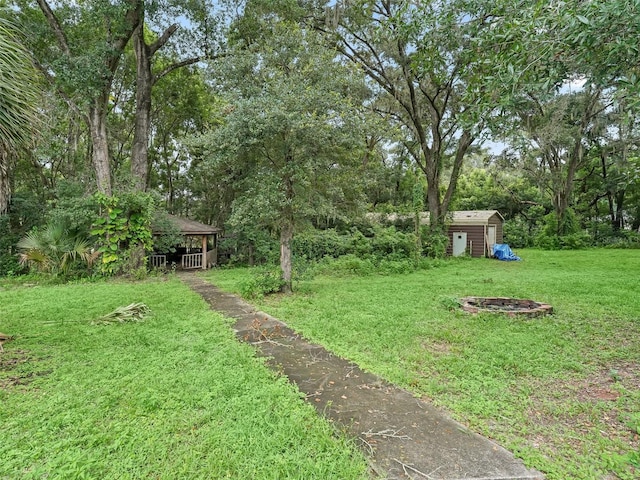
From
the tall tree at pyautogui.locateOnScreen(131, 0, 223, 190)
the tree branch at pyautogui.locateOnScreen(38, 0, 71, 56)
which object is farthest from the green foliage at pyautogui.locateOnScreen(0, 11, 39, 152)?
the tree branch at pyautogui.locateOnScreen(38, 0, 71, 56)

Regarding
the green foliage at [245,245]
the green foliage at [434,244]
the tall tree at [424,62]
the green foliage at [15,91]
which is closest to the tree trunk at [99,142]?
the green foliage at [245,245]

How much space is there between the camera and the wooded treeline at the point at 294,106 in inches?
126

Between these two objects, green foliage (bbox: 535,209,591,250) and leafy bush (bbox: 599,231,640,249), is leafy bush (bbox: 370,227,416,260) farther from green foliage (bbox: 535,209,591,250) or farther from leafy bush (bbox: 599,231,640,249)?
leafy bush (bbox: 599,231,640,249)

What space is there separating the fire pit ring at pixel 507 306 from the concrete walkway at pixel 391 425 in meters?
3.32

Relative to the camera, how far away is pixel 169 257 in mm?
16094

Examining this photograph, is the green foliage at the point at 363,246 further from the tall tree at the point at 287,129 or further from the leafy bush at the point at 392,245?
the tall tree at the point at 287,129

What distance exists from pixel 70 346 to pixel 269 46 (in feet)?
22.0

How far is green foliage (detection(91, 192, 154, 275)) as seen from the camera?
423 inches

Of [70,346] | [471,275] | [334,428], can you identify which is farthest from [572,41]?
[471,275]

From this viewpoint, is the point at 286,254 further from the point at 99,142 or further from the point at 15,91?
the point at 99,142

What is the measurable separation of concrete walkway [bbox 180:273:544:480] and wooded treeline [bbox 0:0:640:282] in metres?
2.70

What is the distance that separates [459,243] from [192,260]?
1262cm

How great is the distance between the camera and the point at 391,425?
255cm

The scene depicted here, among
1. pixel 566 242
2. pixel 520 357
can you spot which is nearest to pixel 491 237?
pixel 566 242
